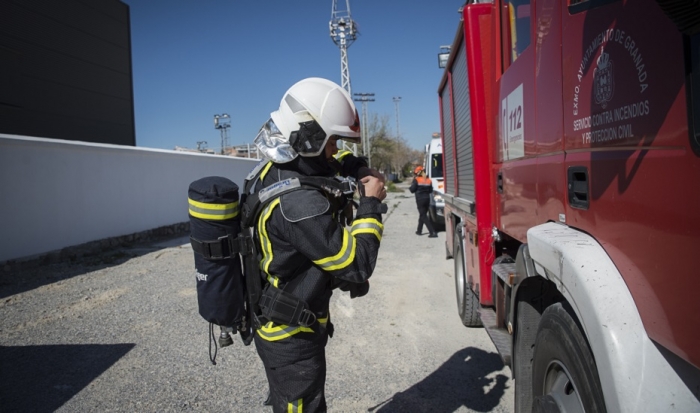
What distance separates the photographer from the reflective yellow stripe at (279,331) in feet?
6.82

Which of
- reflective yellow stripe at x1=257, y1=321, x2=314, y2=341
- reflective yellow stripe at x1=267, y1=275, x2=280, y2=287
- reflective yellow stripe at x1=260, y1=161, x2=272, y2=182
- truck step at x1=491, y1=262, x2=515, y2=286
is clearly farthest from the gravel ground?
reflective yellow stripe at x1=260, y1=161, x2=272, y2=182

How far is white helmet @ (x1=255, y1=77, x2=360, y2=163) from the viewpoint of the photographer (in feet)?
6.70

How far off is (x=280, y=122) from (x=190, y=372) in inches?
109

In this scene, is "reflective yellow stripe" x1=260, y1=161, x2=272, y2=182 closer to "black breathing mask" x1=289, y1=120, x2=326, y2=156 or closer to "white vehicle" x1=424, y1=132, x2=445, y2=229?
"black breathing mask" x1=289, y1=120, x2=326, y2=156

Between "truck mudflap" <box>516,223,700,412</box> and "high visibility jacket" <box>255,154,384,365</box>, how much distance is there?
817 millimetres

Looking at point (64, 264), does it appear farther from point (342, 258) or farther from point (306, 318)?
point (342, 258)

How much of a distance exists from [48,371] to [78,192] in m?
6.56

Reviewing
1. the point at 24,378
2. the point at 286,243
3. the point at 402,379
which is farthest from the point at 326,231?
the point at 24,378

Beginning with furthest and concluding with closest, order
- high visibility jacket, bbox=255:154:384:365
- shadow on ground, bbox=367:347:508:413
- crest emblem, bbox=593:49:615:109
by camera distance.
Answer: shadow on ground, bbox=367:347:508:413 < high visibility jacket, bbox=255:154:384:365 < crest emblem, bbox=593:49:615:109

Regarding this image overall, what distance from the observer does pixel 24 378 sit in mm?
3916

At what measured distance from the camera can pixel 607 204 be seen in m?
1.35

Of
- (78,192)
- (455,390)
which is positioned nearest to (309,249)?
(455,390)

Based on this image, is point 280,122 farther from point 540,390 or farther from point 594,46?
point 540,390

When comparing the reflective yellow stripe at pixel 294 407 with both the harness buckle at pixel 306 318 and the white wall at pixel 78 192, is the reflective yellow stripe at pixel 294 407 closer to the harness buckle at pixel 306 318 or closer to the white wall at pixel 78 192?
the harness buckle at pixel 306 318
